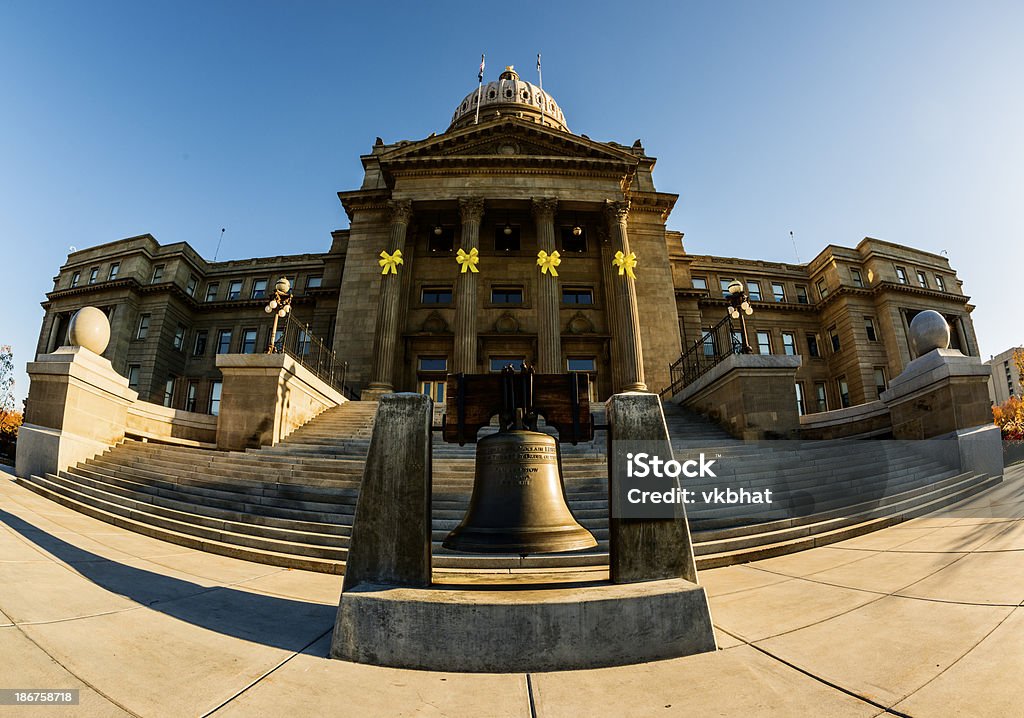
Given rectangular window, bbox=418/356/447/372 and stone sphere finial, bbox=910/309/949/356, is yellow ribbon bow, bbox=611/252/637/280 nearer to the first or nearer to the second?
rectangular window, bbox=418/356/447/372

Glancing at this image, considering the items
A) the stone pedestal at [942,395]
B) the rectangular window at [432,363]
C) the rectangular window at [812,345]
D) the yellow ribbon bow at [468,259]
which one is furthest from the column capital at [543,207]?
the rectangular window at [812,345]

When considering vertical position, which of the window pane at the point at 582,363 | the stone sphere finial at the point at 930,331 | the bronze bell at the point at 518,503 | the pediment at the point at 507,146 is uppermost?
the pediment at the point at 507,146

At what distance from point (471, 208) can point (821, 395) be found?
3443 centimetres

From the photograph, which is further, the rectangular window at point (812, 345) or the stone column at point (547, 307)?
the rectangular window at point (812, 345)

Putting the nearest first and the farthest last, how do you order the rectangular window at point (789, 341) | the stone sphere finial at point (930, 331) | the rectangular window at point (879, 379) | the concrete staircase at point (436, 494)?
the concrete staircase at point (436, 494) < the stone sphere finial at point (930, 331) < the rectangular window at point (879, 379) < the rectangular window at point (789, 341)

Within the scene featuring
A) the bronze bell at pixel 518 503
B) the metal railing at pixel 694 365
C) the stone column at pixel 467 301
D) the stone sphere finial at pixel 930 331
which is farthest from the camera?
the stone column at pixel 467 301

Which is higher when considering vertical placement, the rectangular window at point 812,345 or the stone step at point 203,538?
the rectangular window at point 812,345

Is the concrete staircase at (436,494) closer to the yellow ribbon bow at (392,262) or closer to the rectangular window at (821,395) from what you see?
the yellow ribbon bow at (392,262)

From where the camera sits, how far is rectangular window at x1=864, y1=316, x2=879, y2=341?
38.7 m

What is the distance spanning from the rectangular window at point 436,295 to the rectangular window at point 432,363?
362 centimetres

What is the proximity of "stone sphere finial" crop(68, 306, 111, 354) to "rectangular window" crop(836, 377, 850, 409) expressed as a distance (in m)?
47.6

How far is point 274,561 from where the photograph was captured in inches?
277

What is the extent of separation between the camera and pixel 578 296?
94.2 feet

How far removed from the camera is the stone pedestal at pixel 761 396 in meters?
14.4
